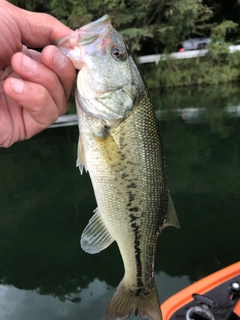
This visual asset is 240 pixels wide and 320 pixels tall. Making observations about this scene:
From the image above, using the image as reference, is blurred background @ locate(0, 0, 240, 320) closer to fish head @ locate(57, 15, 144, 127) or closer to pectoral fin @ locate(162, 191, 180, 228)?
pectoral fin @ locate(162, 191, 180, 228)

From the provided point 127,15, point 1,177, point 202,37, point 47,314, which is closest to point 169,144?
point 1,177

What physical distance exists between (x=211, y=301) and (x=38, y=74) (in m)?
2.20

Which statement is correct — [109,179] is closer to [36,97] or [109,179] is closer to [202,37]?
[36,97]

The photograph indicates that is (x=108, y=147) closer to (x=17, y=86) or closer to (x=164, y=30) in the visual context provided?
(x=17, y=86)

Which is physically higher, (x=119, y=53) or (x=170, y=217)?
(x=119, y=53)

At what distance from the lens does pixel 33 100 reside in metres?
1.70

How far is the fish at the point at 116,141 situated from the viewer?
1.70 meters

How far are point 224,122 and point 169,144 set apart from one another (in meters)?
2.86

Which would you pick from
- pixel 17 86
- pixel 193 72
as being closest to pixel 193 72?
pixel 193 72

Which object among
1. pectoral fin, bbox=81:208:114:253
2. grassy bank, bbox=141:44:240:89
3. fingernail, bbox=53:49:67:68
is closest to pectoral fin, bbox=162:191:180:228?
pectoral fin, bbox=81:208:114:253

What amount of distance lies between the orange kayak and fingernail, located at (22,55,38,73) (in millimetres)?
2117

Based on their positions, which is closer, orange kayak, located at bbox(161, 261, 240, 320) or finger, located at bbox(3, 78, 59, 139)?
finger, located at bbox(3, 78, 59, 139)

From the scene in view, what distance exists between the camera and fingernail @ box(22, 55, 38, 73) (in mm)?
1605

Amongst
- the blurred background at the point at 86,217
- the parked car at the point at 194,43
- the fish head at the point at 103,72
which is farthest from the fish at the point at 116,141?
the parked car at the point at 194,43
